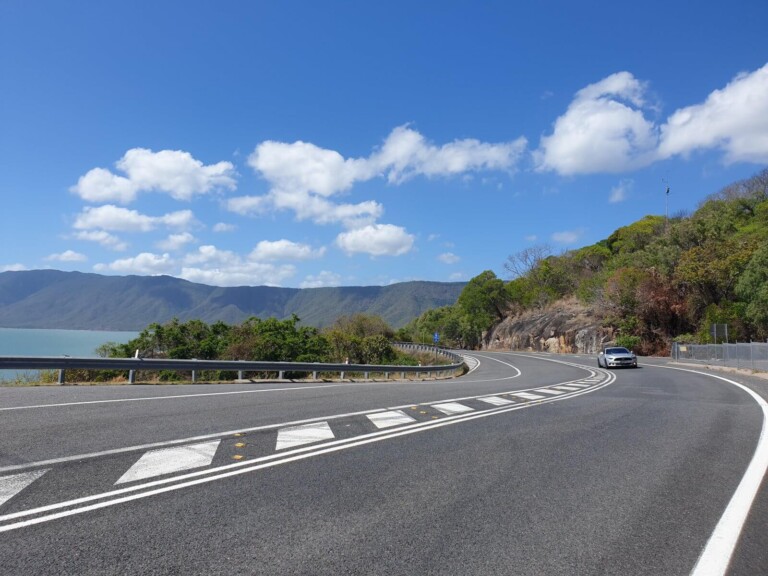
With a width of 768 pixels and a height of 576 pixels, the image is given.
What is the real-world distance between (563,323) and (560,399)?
62681 mm

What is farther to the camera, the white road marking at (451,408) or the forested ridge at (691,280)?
the forested ridge at (691,280)

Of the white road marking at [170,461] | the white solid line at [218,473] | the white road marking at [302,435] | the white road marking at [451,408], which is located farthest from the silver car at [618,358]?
the white road marking at [170,461]

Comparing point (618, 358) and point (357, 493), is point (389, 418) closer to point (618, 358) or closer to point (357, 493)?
point (357, 493)

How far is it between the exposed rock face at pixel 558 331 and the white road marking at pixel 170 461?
2487 inches

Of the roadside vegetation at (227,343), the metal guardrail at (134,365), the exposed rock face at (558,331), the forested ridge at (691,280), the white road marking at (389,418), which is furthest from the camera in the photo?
the exposed rock face at (558,331)

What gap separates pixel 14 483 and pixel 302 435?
363 cm

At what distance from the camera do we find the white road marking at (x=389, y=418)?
29.9 feet

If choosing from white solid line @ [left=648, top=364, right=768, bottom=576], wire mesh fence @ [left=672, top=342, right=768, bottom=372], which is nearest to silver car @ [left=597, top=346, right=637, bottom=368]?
wire mesh fence @ [left=672, top=342, right=768, bottom=372]

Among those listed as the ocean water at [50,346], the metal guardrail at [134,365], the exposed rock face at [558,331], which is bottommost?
the ocean water at [50,346]

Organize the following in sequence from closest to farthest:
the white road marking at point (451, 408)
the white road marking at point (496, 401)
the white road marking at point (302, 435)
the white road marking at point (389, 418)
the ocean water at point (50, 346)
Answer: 1. the white road marking at point (302, 435)
2. the white road marking at point (389, 418)
3. the white road marking at point (451, 408)
4. the white road marking at point (496, 401)
5. the ocean water at point (50, 346)

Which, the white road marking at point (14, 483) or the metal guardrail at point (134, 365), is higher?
the metal guardrail at point (134, 365)

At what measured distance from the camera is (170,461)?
242 inches

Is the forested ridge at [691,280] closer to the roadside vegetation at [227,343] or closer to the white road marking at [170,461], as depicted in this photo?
the roadside vegetation at [227,343]

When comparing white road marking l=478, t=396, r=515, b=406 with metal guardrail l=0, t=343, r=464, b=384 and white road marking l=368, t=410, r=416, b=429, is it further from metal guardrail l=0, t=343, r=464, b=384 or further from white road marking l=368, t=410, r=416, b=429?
metal guardrail l=0, t=343, r=464, b=384
